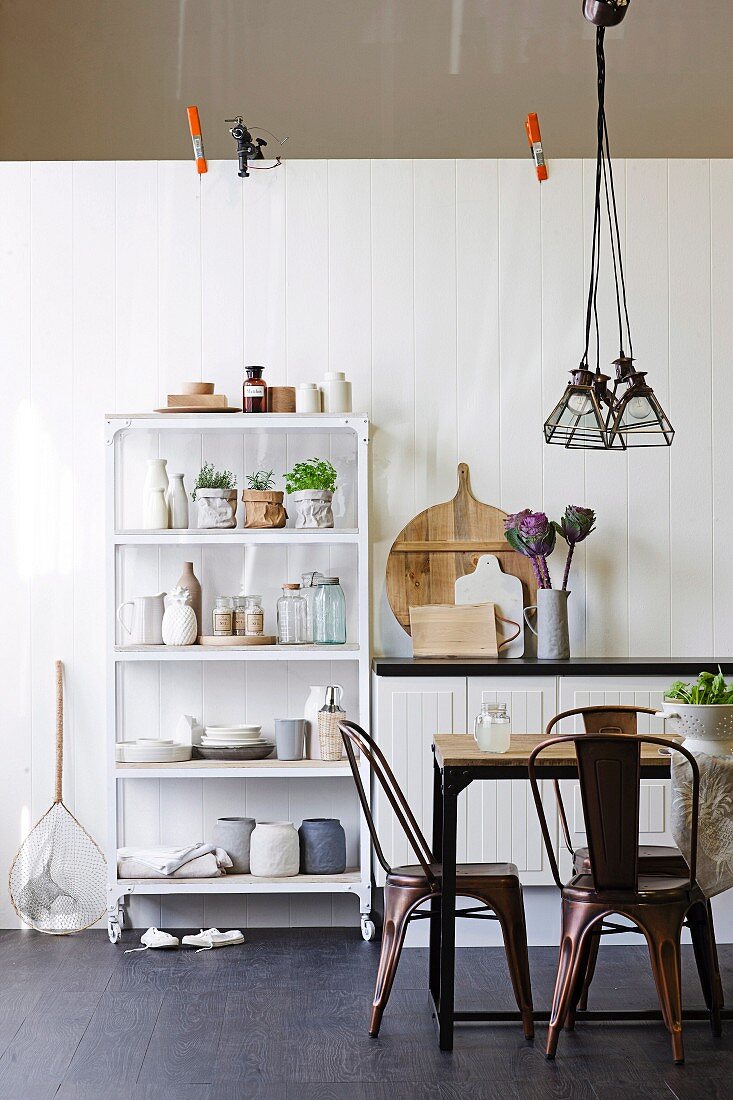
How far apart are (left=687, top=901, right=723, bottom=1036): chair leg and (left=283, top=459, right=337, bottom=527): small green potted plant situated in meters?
1.85

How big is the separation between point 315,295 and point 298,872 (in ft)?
7.04

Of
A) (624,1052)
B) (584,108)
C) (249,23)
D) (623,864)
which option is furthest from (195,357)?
(624,1052)

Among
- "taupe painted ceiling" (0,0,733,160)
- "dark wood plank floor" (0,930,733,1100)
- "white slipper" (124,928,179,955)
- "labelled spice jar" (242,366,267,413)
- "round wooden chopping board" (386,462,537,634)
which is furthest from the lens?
"taupe painted ceiling" (0,0,733,160)

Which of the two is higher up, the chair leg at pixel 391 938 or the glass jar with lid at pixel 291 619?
the glass jar with lid at pixel 291 619

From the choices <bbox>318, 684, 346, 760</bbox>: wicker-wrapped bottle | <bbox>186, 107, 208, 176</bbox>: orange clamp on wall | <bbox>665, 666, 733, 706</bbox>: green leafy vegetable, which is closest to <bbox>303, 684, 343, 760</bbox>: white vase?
<bbox>318, 684, 346, 760</bbox>: wicker-wrapped bottle

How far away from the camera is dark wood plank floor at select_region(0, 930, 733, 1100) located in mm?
2857

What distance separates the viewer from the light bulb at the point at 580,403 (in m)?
3.00

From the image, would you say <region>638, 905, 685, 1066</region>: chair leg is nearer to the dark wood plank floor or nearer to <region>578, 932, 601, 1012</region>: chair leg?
the dark wood plank floor

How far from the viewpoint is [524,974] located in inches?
123

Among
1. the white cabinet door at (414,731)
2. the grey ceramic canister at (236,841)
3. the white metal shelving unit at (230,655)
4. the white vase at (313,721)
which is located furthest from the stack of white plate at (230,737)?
the white cabinet door at (414,731)

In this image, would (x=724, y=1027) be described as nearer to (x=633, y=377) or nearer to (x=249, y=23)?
(x=633, y=377)

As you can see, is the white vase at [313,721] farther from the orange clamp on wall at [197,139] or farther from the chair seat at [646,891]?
the orange clamp on wall at [197,139]

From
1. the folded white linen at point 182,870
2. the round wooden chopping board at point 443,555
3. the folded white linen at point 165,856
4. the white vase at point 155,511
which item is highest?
the white vase at point 155,511

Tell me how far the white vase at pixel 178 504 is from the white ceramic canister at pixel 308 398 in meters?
0.52
